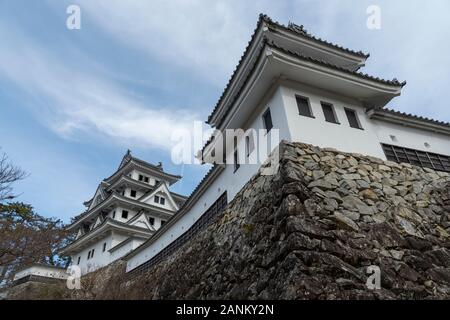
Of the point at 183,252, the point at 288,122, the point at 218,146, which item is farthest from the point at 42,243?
the point at 288,122

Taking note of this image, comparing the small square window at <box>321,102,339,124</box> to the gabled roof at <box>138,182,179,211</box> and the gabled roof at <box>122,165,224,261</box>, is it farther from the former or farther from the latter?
the gabled roof at <box>138,182,179,211</box>

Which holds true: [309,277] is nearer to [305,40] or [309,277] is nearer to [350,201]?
[350,201]

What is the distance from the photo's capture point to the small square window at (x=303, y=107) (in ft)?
24.6

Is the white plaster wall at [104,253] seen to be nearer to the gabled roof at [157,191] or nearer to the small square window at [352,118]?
the gabled roof at [157,191]

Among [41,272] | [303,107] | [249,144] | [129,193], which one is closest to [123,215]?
[129,193]

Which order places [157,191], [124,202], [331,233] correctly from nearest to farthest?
[331,233]
[124,202]
[157,191]

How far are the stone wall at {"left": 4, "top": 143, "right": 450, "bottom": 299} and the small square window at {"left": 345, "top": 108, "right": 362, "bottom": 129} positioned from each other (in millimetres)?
1163

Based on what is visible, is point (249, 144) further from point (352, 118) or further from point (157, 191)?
point (157, 191)

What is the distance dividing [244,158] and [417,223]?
4.58 meters

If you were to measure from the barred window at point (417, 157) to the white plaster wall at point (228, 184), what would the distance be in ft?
11.4

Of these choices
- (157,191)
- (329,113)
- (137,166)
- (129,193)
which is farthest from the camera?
(137,166)

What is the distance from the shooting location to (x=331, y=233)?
5.16 m

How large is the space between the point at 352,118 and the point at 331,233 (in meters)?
4.31

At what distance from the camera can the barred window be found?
8298 millimetres
